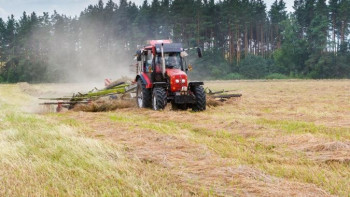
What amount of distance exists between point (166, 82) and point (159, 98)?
110 centimetres

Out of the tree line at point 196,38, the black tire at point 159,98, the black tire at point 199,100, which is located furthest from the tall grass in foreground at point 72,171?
the tree line at point 196,38

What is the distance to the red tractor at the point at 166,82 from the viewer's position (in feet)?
44.0

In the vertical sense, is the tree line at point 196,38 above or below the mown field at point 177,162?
above

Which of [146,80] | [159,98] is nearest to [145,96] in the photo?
[146,80]

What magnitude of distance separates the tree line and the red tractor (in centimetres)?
4119

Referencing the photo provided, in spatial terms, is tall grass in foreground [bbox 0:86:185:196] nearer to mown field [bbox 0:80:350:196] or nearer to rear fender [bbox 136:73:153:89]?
mown field [bbox 0:80:350:196]

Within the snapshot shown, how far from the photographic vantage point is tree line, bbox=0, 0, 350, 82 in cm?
5612

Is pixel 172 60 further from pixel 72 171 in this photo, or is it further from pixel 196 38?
pixel 196 38

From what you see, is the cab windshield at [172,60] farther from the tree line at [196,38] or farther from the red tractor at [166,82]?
the tree line at [196,38]

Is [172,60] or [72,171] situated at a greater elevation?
[172,60]

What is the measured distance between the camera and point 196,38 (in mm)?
59375

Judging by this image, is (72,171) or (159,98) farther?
(159,98)

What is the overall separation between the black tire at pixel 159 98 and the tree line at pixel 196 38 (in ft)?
139

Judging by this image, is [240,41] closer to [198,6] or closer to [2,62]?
[198,6]
